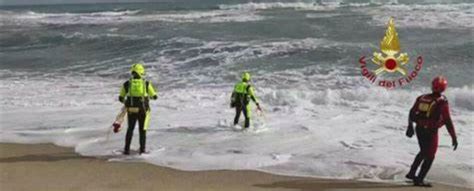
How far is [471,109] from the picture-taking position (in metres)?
12.7

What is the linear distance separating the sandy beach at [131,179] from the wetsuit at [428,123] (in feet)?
1.03

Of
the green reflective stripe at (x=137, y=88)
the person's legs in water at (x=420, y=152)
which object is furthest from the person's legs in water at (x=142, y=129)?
the person's legs in water at (x=420, y=152)

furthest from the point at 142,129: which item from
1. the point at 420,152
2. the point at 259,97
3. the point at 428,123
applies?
the point at 259,97

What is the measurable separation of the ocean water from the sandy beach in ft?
1.20

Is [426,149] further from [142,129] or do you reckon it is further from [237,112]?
[237,112]

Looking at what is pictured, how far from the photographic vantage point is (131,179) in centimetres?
772

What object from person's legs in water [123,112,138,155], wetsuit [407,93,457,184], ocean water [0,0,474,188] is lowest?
ocean water [0,0,474,188]

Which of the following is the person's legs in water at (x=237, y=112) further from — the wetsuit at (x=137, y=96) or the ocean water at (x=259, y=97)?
the wetsuit at (x=137, y=96)

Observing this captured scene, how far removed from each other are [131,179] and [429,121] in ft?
11.6

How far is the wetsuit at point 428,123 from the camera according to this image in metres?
7.24

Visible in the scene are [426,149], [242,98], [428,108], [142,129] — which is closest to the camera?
[428,108]

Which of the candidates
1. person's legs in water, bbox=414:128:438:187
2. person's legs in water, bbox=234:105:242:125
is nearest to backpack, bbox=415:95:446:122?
person's legs in water, bbox=414:128:438:187

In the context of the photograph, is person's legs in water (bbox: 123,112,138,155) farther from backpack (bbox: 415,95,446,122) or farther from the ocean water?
backpack (bbox: 415,95,446,122)

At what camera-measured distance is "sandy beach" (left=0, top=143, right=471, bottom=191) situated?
7.34 metres
